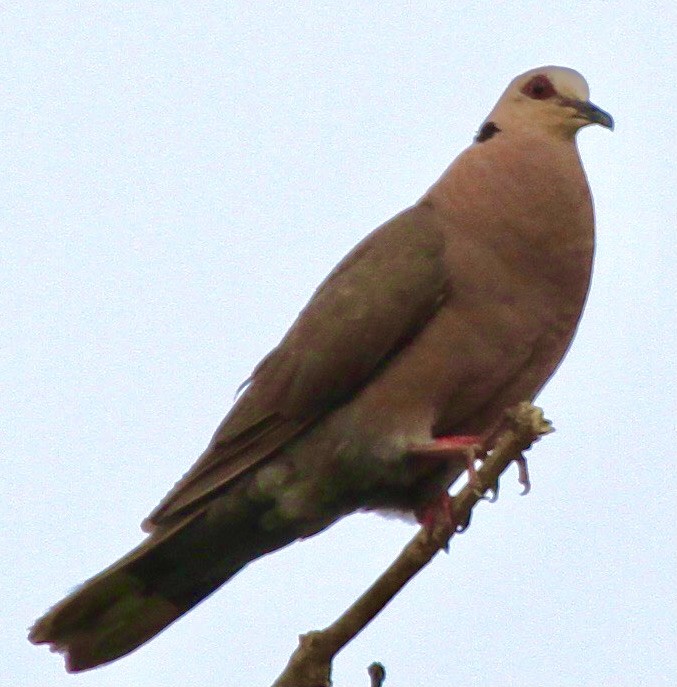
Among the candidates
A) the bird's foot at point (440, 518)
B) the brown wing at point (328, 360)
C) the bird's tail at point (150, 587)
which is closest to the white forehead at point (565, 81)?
the brown wing at point (328, 360)

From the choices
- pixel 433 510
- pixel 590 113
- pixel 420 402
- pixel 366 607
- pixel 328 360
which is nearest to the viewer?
pixel 366 607

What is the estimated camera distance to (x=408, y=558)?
429cm

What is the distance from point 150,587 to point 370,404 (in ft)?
3.13

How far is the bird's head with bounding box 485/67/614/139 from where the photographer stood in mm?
5543

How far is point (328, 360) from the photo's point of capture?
492 cm

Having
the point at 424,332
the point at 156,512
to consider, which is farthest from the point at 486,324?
the point at 156,512

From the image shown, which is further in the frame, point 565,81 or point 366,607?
point 565,81

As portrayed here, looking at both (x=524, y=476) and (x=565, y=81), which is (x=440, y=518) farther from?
(x=565, y=81)

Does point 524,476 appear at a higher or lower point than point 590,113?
lower

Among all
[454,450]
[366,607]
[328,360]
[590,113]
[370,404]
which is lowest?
[366,607]

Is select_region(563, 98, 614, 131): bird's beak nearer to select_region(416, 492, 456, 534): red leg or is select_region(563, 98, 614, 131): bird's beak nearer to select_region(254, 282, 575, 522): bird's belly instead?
select_region(254, 282, 575, 522): bird's belly

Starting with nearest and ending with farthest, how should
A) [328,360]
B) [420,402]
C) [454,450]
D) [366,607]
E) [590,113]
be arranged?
[366,607]
[454,450]
[420,402]
[328,360]
[590,113]

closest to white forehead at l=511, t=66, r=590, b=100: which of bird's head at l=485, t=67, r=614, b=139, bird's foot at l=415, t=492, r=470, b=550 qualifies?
bird's head at l=485, t=67, r=614, b=139

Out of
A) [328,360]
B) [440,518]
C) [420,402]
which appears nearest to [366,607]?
[440,518]
